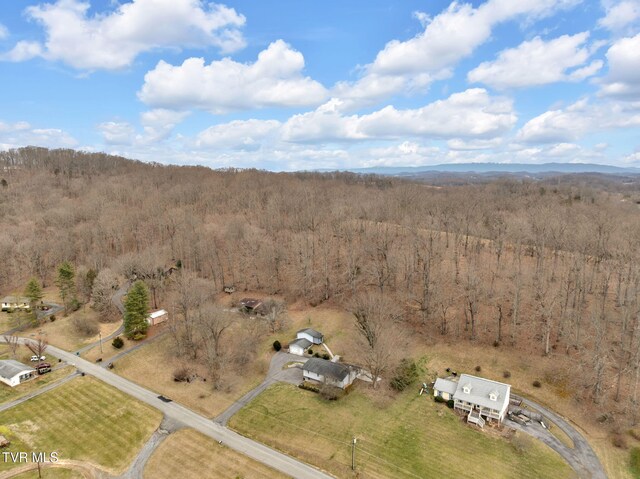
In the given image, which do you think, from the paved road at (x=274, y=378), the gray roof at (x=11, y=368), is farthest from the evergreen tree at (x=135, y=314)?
the paved road at (x=274, y=378)

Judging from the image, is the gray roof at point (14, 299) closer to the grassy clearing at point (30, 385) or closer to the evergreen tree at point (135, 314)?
the grassy clearing at point (30, 385)

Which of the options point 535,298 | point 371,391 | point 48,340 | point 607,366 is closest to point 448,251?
point 535,298

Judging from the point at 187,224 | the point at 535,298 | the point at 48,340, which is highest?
the point at 187,224

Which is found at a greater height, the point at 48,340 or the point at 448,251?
the point at 448,251

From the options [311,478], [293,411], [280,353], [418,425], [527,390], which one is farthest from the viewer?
[280,353]

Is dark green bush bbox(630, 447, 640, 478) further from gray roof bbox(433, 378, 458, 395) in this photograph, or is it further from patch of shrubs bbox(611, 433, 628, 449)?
gray roof bbox(433, 378, 458, 395)

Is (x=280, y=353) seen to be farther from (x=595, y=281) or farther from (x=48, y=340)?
(x=595, y=281)
